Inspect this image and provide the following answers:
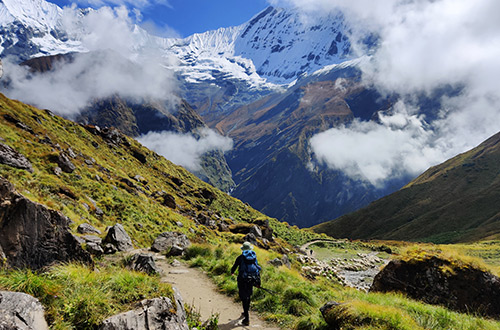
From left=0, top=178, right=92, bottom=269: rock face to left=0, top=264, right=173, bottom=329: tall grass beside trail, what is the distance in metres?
0.77

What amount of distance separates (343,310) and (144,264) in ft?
27.8

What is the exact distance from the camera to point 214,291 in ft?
37.0

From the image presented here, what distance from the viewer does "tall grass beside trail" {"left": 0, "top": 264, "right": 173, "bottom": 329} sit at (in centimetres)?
508

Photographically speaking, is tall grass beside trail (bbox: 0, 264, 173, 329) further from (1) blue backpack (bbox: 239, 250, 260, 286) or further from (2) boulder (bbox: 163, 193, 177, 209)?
(2) boulder (bbox: 163, 193, 177, 209)

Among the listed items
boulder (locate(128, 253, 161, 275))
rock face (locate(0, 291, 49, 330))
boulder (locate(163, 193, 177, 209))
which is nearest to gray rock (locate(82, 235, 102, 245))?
boulder (locate(128, 253, 161, 275))

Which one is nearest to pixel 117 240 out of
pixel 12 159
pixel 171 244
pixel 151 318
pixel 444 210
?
pixel 171 244

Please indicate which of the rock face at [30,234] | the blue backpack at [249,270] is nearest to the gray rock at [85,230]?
the rock face at [30,234]

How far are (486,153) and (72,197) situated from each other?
9673 inches

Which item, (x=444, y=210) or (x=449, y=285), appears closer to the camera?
(x=449, y=285)

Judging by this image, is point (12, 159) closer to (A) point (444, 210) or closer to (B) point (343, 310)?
(B) point (343, 310)

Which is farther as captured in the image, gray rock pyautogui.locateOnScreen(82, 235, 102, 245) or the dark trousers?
gray rock pyautogui.locateOnScreen(82, 235, 102, 245)

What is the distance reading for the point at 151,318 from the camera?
5551 mm

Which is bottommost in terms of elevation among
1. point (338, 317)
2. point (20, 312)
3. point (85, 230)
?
point (338, 317)

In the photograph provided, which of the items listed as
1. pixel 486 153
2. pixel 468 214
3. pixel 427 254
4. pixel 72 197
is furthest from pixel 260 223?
pixel 486 153
